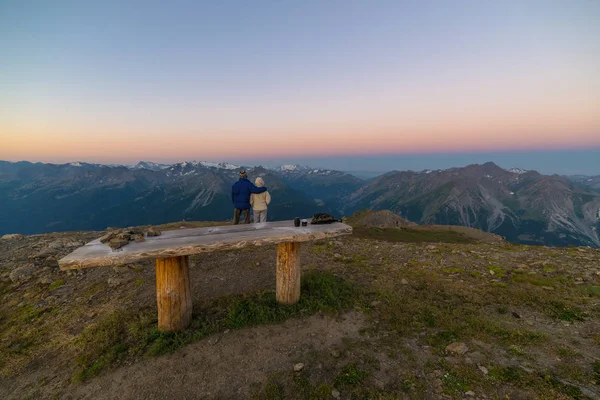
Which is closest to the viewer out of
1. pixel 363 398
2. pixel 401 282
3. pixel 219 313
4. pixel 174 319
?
pixel 363 398

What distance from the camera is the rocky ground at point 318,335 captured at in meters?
5.46

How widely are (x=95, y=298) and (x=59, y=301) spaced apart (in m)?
1.30

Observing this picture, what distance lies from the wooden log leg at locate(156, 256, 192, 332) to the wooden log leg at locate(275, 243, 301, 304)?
2.90 meters

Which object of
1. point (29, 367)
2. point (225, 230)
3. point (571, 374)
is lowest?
point (29, 367)

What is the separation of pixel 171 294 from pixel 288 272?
3433 millimetres

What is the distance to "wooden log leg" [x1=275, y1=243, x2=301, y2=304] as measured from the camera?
8.44 meters

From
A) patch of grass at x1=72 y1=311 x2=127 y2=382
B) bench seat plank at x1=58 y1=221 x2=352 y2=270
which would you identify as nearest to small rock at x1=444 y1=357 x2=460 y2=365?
bench seat plank at x1=58 y1=221 x2=352 y2=270

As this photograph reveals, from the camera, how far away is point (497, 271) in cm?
1145

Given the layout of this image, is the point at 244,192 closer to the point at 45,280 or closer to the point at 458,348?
the point at 45,280

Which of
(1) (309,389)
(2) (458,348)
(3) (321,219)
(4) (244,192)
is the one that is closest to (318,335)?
(1) (309,389)

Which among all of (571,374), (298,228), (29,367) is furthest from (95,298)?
(571,374)

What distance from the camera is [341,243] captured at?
17.0 m

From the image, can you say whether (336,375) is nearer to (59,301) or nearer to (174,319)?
(174,319)

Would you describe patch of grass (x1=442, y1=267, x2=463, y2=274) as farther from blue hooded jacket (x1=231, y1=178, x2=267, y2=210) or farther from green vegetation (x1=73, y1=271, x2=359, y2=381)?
blue hooded jacket (x1=231, y1=178, x2=267, y2=210)
